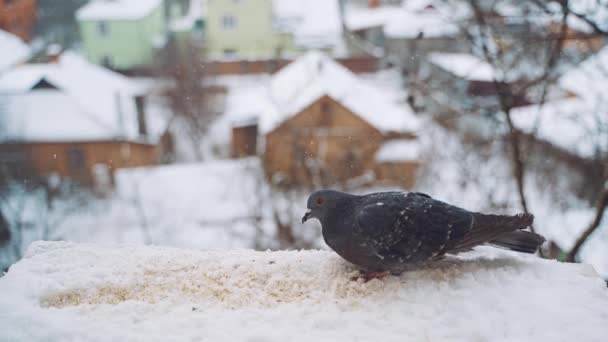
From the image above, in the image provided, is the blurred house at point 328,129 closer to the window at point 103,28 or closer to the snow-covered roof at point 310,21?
the snow-covered roof at point 310,21

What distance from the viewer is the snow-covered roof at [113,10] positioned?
68.5ft

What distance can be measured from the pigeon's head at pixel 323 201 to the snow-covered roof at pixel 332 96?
1046cm

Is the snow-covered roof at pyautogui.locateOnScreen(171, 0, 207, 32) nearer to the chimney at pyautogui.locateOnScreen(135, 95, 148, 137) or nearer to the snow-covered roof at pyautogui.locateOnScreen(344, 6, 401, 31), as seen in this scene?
the chimney at pyautogui.locateOnScreen(135, 95, 148, 137)

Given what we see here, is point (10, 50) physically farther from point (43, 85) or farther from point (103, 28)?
point (103, 28)

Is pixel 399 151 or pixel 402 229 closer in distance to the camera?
pixel 402 229

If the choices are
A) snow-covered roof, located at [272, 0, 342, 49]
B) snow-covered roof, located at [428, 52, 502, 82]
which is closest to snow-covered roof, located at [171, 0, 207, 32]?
snow-covered roof, located at [272, 0, 342, 49]

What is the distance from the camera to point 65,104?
15.5 m

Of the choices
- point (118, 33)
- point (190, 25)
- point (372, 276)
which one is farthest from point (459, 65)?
point (190, 25)

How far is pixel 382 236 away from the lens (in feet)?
8.01

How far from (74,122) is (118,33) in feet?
24.9

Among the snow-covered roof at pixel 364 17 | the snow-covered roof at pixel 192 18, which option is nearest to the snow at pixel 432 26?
the snow-covered roof at pixel 364 17

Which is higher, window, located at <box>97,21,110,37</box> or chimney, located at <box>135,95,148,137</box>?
window, located at <box>97,21,110,37</box>

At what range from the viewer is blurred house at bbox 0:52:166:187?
43.5 ft

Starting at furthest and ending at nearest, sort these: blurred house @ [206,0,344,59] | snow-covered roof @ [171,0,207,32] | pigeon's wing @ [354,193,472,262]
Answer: snow-covered roof @ [171,0,207,32], blurred house @ [206,0,344,59], pigeon's wing @ [354,193,472,262]
